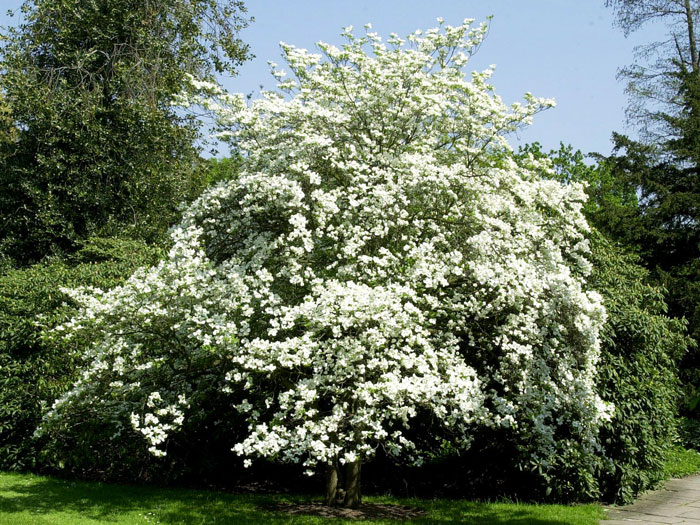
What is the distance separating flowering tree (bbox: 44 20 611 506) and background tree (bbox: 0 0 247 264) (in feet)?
29.8

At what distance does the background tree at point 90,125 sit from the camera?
1691 centimetres

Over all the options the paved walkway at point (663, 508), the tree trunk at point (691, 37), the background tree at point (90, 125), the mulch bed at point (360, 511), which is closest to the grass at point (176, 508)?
the mulch bed at point (360, 511)

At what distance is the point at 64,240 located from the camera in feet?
57.3

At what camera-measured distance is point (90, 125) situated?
16875 mm

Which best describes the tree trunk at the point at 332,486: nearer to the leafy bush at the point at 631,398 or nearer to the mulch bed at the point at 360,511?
the mulch bed at the point at 360,511

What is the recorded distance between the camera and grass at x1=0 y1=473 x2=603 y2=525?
7.75 meters

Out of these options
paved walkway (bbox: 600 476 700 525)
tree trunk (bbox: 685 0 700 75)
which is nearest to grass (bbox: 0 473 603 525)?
paved walkway (bbox: 600 476 700 525)

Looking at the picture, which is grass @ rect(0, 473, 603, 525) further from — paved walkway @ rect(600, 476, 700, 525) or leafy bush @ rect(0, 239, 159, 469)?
leafy bush @ rect(0, 239, 159, 469)

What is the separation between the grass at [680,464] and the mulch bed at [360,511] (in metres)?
5.09

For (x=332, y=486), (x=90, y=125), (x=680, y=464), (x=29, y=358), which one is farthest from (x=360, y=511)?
(x=90, y=125)

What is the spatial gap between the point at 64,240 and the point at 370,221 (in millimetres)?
12267

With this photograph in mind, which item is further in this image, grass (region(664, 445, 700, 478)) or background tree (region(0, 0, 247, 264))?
background tree (region(0, 0, 247, 264))

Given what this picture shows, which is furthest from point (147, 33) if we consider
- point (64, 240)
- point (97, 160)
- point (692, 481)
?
point (692, 481)

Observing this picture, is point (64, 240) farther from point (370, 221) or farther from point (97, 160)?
point (370, 221)
